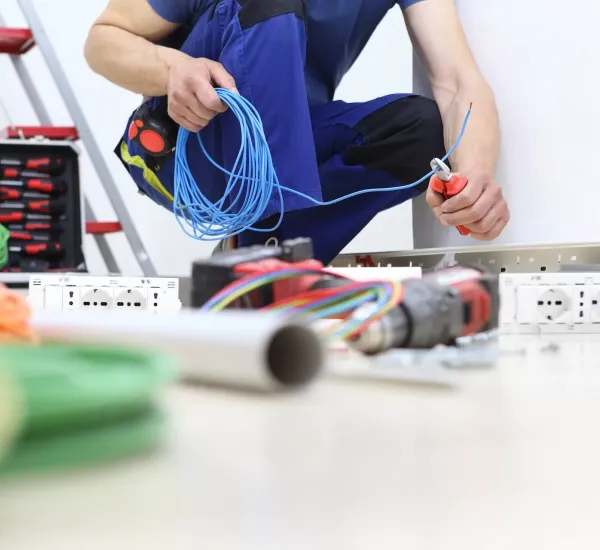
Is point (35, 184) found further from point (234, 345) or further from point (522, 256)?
point (234, 345)

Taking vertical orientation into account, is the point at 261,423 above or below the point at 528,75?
below

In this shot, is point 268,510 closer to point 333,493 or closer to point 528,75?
point 333,493

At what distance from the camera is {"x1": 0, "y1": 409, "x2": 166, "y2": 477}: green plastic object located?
0.20 metres

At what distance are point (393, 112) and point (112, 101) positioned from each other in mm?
1511

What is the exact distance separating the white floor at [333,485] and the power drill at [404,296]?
5cm

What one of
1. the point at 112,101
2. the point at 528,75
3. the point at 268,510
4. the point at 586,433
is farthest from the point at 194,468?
the point at 112,101

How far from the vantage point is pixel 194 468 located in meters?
0.23

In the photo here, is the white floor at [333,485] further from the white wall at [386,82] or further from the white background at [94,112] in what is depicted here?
the white background at [94,112]

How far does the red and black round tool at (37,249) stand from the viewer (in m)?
2.10

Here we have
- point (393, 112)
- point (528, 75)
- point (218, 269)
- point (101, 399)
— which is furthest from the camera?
point (393, 112)

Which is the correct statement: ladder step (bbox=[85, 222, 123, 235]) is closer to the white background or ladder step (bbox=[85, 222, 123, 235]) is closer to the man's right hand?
the white background

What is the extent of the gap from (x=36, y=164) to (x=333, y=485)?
2.13 m

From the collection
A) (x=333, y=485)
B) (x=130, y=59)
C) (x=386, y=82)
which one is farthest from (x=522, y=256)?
(x=386, y=82)

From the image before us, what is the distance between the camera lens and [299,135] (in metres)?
1.14
